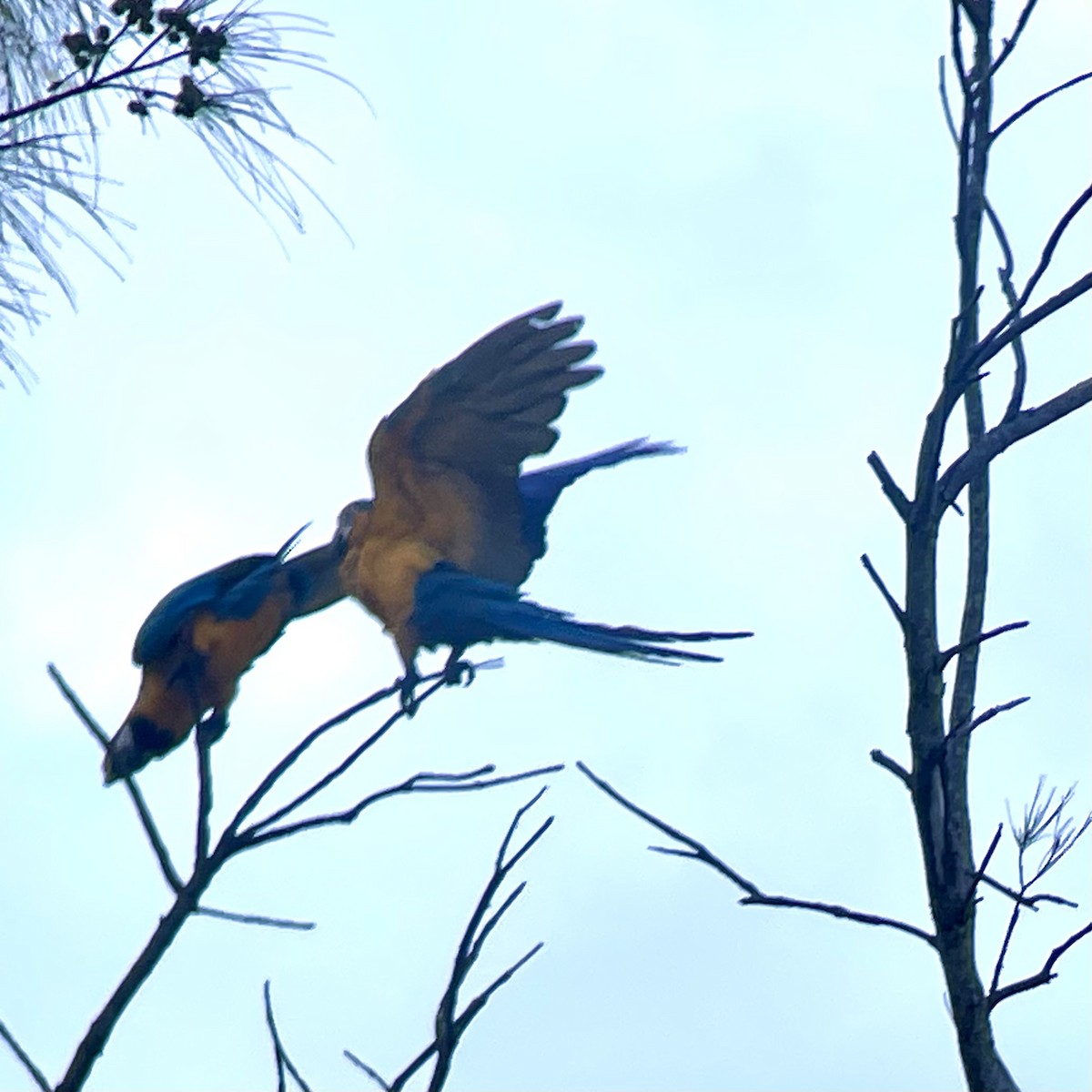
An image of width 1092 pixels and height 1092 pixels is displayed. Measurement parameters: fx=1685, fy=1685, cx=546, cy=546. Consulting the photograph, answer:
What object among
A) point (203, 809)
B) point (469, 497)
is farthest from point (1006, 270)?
point (469, 497)

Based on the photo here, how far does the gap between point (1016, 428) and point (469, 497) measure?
200 centimetres

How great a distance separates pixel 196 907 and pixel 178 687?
118 centimetres

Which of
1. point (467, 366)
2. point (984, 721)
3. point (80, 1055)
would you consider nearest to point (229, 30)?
point (467, 366)

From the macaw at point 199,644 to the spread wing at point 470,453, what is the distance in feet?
1.30

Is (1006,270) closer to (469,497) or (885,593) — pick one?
(885,593)

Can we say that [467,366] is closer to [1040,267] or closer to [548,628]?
[548,628]

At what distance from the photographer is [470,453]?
3.62 metres

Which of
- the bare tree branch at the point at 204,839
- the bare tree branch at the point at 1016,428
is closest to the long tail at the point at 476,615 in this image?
the bare tree branch at the point at 204,839

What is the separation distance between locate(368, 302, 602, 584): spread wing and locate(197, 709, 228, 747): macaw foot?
2.38ft

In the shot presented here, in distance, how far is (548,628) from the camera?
333 centimetres

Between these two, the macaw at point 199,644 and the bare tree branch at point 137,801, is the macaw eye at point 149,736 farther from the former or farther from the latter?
the bare tree branch at point 137,801

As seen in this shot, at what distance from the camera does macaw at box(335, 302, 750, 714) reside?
3.38 meters

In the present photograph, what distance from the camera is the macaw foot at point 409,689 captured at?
2460 millimetres

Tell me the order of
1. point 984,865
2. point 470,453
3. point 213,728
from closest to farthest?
point 984,865
point 213,728
point 470,453
